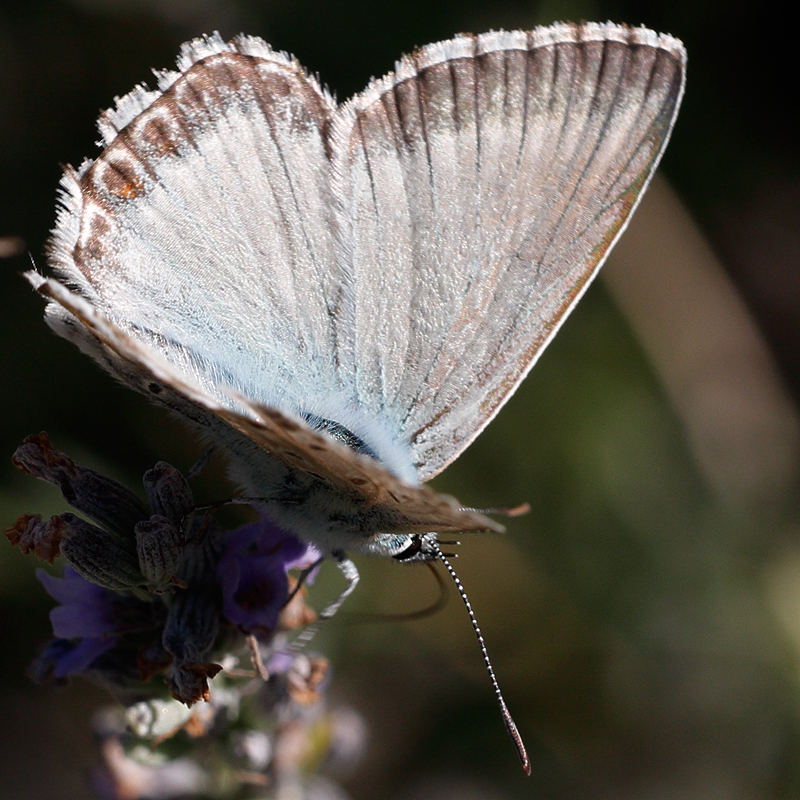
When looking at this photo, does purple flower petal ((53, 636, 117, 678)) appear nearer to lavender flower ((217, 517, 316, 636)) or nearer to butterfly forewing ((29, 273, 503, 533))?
lavender flower ((217, 517, 316, 636))

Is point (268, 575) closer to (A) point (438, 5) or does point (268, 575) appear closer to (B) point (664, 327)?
(B) point (664, 327)

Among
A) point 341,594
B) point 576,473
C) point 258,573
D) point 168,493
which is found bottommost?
point 576,473

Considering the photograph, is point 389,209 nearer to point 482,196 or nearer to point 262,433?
point 482,196

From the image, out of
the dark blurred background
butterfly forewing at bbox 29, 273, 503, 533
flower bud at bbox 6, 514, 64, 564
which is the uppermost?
butterfly forewing at bbox 29, 273, 503, 533

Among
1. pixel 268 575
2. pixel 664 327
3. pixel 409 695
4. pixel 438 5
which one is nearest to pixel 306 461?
pixel 268 575

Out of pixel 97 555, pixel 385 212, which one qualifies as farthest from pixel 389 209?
pixel 97 555

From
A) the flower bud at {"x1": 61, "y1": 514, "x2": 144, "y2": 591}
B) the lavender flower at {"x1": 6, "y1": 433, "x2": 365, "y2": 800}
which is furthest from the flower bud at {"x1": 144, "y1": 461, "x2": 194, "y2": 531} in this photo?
the flower bud at {"x1": 61, "y1": 514, "x2": 144, "y2": 591}
